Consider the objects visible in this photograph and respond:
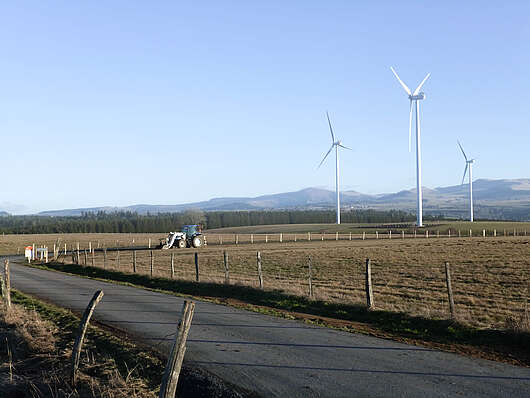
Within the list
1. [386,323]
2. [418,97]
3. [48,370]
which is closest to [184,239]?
[386,323]

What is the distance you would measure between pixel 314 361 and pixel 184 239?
48.4 meters

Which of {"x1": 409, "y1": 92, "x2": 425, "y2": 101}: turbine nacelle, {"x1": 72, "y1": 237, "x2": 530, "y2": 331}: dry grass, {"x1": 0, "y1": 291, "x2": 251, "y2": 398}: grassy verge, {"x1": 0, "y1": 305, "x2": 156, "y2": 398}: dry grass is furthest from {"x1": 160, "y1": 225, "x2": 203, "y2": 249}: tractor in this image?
{"x1": 409, "y1": 92, "x2": 425, "y2": 101}: turbine nacelle

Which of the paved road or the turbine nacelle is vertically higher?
the turbine nacelle

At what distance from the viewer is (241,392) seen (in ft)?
26.6

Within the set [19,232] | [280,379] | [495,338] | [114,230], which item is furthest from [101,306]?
[114,230]

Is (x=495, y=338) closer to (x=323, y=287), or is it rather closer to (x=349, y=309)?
(x=349, y=309)

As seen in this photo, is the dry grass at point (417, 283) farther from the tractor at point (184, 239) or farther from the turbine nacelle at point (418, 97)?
the turbine nacelle at point (418, 97)

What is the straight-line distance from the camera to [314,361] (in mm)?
9797

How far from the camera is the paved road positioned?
8.16 meters

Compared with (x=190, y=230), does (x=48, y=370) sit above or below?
below

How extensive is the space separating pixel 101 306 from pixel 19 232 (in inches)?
5205

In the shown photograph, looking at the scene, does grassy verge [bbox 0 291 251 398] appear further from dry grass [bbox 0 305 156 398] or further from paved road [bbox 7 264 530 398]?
paved road [bbox 7 264 530 398]

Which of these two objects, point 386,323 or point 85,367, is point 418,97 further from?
point 85,367

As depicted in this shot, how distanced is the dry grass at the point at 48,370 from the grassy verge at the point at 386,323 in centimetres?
578
